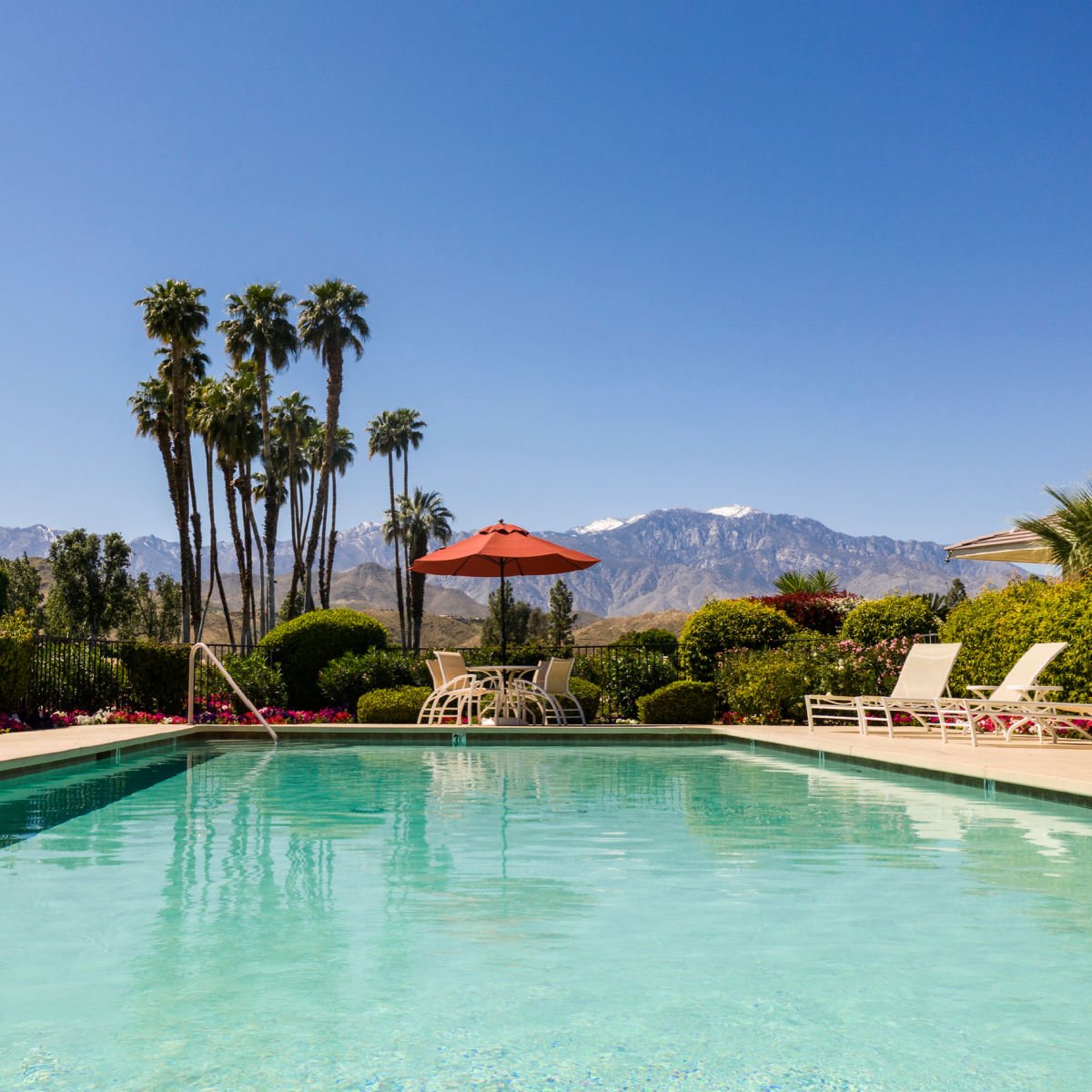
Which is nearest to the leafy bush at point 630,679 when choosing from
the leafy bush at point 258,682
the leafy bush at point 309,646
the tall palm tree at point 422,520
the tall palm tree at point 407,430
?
the leafy bush at point 309,646

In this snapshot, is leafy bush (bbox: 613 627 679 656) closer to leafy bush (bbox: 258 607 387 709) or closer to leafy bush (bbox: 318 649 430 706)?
leafy bush (bbox: 318 649 430 706)

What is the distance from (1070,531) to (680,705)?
221 inches

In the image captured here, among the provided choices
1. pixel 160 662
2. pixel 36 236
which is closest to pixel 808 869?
pixel 160 662

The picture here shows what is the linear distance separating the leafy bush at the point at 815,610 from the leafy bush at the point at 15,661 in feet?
41.7

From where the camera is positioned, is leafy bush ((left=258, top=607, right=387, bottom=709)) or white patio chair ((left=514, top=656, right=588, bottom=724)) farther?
leafy bush ((left=258, top=607, right=387, bottom=709))

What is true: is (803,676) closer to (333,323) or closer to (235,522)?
(333,323)

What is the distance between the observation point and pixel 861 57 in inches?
665

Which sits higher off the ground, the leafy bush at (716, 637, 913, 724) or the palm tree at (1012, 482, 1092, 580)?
the palm tree at (1012, 482, 1092, 580)

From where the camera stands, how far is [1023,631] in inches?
478

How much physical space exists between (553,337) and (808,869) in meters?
Result: 37.9

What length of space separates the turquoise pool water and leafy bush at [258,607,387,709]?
29.6ft

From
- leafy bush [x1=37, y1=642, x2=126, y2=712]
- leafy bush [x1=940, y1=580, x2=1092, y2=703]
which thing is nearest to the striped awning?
leafy bush [x1=940, y1=580, x2=1092, y2=703]

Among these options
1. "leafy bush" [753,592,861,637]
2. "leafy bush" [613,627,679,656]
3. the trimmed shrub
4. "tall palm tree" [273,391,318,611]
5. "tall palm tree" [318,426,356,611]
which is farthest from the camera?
"tall palm tree" [318,426,356,611]

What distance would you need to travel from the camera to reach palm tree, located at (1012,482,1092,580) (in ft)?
38.2
